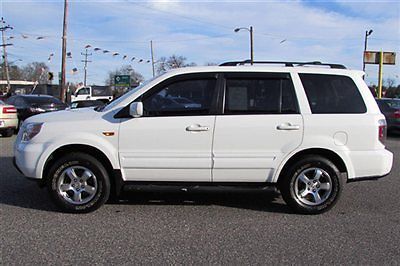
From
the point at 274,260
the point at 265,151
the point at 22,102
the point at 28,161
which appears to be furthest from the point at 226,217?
the point at 22,102

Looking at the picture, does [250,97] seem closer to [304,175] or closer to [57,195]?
[304,175]

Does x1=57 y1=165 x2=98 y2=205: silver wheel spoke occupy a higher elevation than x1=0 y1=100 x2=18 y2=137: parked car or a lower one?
lower

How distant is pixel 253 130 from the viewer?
530 centimetres

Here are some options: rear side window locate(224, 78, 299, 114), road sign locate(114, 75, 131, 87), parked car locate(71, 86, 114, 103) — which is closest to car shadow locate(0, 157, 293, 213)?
rear side window locate(224, 78, 299, 114)

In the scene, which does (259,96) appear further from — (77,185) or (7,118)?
(7,118)

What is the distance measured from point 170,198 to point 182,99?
1.57m

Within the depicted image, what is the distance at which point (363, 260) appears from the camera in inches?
158

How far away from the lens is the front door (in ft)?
17.4

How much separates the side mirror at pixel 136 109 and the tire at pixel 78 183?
2.57 ft

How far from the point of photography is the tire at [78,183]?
536 centimetres

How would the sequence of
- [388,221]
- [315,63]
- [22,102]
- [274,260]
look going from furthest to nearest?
1. [22,102]
2. [315,63]
3. [388,221]
4. [274,260]

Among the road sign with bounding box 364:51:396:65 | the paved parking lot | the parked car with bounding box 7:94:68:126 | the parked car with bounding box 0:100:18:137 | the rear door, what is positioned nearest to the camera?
the paved parking lot

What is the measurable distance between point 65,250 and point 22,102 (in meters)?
13.3

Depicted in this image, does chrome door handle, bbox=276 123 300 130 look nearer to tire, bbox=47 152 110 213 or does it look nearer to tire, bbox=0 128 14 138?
tire, bbox=47 152 110 213
